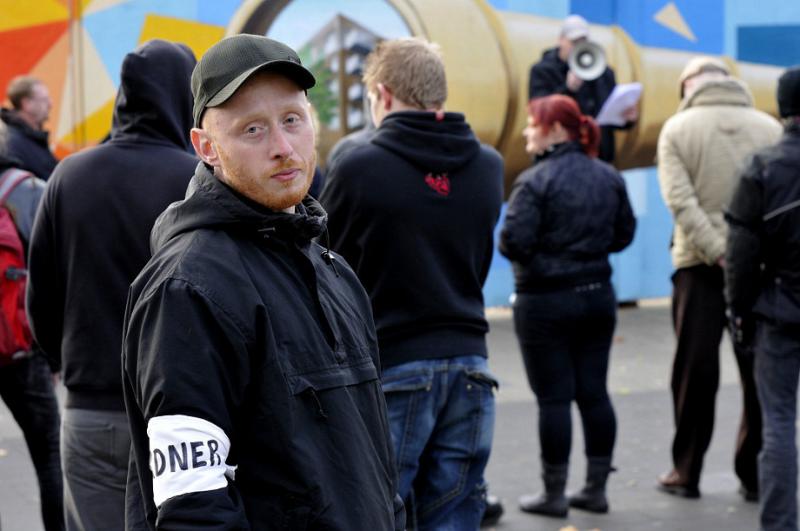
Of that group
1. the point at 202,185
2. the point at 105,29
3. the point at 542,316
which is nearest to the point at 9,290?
the point at 542,316

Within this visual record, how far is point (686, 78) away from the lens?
684cm

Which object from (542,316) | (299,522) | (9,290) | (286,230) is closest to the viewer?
(299,522)

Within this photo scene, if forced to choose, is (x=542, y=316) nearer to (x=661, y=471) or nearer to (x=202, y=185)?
(x=661, y=471)

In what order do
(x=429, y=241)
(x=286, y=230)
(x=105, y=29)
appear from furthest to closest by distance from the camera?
(x=105, y=29)
(x=429, y=241)
(x=286, y=230)

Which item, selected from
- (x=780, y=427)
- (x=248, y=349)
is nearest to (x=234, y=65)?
(x=248, y=349)

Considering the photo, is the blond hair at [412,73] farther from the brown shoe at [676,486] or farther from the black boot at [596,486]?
the brown shoe at [676,486]

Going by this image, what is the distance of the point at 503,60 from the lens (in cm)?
1157

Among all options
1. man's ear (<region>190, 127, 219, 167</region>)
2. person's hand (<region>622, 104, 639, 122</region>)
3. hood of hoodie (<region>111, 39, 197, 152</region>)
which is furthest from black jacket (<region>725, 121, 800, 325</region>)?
man's ear (<region>190, 127, 219, 167</region>)

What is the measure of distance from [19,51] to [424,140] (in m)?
6.51

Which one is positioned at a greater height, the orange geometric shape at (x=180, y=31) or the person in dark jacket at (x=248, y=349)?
the orange geometric shape at (x=180, y=31)

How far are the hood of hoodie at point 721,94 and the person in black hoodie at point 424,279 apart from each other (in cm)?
267

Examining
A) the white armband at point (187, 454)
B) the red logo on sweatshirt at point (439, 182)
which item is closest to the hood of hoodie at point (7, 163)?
the red logo on sweatshirt at point (439, 182)

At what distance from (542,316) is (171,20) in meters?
5.65

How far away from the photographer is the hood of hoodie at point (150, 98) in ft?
12.4
